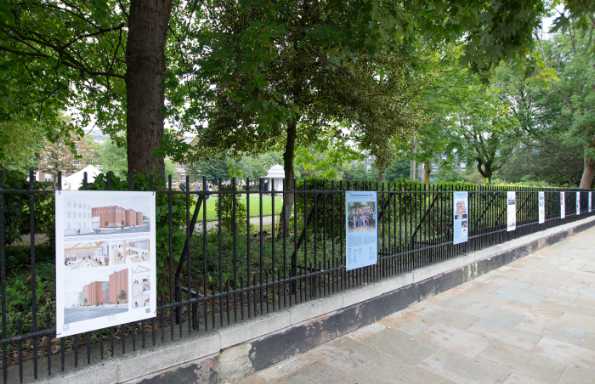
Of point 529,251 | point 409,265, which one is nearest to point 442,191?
point 409,265

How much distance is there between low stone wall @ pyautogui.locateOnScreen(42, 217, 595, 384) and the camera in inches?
113

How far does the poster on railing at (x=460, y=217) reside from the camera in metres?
6.66

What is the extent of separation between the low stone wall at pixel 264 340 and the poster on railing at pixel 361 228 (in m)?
0.38

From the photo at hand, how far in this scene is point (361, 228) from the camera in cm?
481

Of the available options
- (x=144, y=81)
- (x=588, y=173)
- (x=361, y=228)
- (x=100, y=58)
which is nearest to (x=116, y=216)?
(x=144, y=81)

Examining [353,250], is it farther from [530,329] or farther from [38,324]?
[38,324]

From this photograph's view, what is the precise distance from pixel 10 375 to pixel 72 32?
648 cm

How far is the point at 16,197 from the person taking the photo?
433 centimetres

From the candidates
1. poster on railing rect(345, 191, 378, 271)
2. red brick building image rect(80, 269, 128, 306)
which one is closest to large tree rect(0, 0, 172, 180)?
red brick building image rect(80, 269, 128, 306)

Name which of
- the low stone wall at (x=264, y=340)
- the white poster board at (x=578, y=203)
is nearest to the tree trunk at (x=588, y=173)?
the white poster board at (x=578, y=203)

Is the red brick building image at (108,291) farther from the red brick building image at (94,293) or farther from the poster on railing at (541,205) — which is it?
the poster on railing at (541,205)

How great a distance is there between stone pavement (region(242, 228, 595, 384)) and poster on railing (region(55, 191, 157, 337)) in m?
1.36

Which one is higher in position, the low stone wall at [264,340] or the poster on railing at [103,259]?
the poster on railing at [103,259]

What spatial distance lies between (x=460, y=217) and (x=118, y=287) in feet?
19.2
